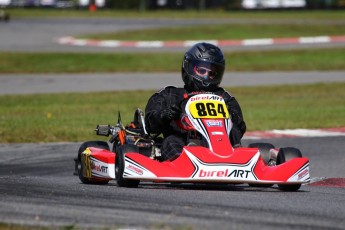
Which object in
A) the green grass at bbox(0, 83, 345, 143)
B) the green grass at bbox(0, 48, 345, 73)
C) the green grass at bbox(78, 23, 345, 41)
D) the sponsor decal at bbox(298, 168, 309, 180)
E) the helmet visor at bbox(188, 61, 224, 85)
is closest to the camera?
the sponsor decal at bbox(298, 168, 309, 180)

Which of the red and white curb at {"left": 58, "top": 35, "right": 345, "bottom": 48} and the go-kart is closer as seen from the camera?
the go-kart

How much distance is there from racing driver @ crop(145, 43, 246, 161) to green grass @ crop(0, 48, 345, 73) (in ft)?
53.2

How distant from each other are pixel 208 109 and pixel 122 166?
86 cm

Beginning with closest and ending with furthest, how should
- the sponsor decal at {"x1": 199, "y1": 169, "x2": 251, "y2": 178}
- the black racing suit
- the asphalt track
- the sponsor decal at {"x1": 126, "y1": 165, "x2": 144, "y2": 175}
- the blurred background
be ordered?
the asphalt track
the sponsor decal at {"x1": 199, "y1": 169, "x2": 251, "y2": 178}
the sponsor decal at {"x1": 126, "y1": 165, "x2": 144, "y2": 175}
the black racing suit
the blurred background

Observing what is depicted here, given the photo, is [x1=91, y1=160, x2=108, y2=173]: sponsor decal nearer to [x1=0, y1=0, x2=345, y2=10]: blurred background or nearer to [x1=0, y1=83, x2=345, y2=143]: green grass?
[x1=0, y1=83, x2=345, y2=143]: green grass

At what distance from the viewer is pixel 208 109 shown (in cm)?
833

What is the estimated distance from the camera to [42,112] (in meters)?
16.2

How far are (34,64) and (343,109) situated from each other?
11.5 m

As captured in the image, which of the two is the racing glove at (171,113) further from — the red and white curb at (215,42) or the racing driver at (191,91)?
the red and white curb at (215,42)

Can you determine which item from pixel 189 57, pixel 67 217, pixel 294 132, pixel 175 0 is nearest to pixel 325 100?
pixel 294 132

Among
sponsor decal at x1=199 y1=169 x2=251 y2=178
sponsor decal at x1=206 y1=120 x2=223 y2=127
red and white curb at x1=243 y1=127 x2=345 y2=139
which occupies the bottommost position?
red and white curb at x1=243 y1=127 x2=345 y2=139

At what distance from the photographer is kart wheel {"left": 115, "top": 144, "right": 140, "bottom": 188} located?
26.5ft

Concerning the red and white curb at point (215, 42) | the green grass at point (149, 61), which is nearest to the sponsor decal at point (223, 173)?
the green grass at point (149, 61)

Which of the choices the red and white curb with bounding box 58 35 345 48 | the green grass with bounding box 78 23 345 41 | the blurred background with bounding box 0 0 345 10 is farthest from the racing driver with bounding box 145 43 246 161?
the blurred background with bounding box 0 0 345 10
